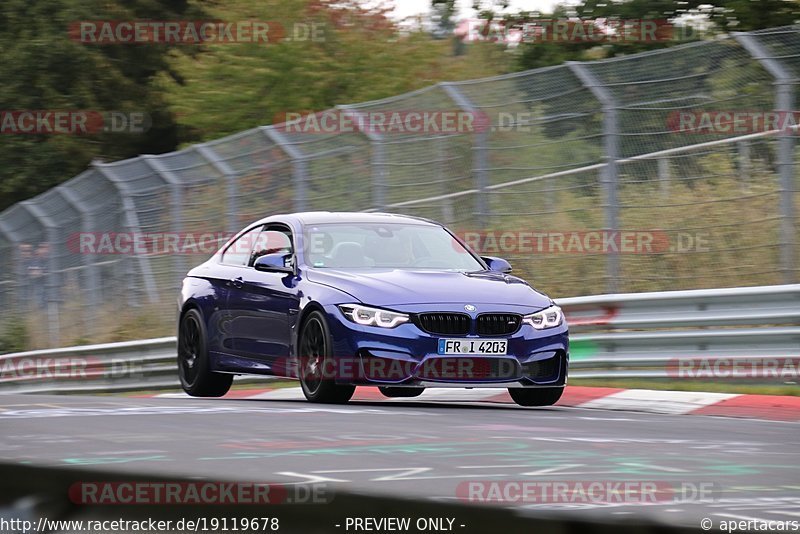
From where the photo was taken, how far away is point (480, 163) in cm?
1467

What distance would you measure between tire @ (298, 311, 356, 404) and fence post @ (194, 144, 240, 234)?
27.4 feet

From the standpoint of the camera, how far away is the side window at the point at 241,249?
39.5ft

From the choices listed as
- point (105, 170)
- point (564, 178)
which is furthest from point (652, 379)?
point (105, 170)

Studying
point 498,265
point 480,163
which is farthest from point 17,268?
point 498,265

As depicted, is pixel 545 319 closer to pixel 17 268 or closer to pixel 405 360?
pixel 405 360

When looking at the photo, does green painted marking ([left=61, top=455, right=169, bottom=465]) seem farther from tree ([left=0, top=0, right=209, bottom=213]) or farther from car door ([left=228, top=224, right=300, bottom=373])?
tree ([left=0, top=0, right=209, bottom=213])

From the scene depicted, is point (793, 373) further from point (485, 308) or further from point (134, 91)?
point (134, 91)

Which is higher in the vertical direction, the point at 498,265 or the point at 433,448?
the point at 433,448

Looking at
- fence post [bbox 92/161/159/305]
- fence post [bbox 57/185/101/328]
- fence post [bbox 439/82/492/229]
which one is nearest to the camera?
fence post [bbox 439/82/492/229]

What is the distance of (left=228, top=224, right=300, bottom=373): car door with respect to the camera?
10.9m

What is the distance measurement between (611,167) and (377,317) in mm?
4171

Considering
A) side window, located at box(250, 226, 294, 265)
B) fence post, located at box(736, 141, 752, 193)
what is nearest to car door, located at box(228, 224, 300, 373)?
side window, located at box(250, 226, 294, 265)

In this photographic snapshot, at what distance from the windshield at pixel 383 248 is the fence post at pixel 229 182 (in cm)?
729

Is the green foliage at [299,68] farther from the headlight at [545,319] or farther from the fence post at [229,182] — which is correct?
the headlight at [545,319]
